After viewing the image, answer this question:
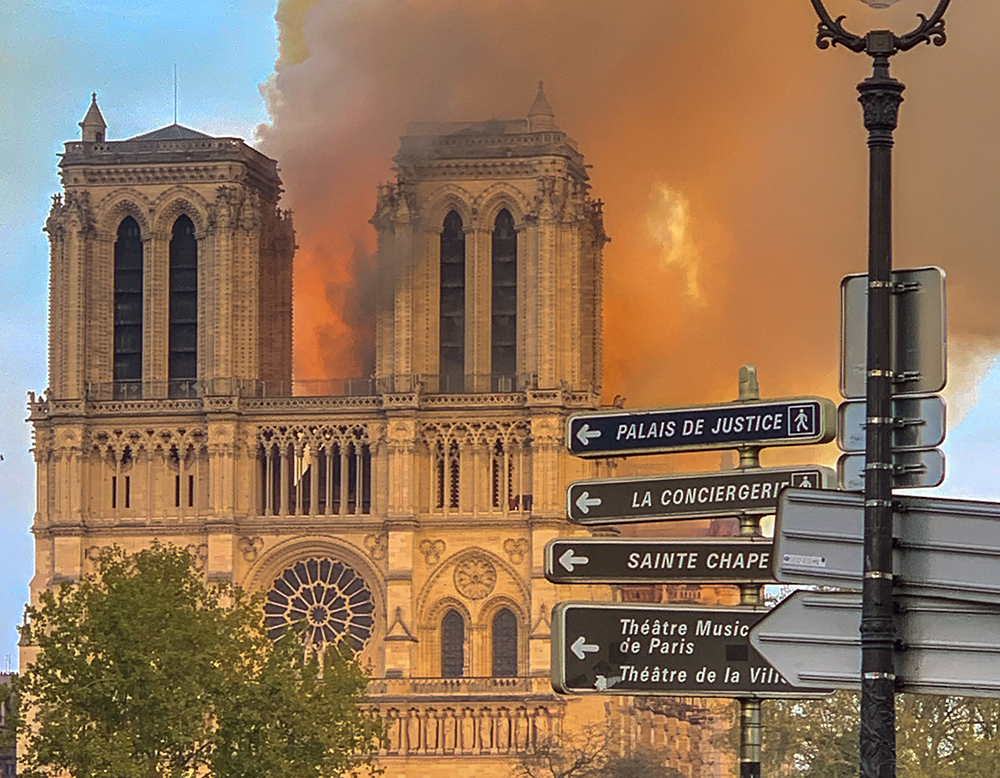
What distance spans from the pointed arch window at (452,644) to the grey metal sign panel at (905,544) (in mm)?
93070

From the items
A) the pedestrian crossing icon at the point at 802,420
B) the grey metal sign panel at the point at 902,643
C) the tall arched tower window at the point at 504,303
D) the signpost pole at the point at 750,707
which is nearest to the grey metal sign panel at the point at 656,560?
the signpost pole at the point at 750,707

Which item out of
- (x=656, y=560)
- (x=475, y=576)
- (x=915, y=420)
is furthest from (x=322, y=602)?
(x=915, y=420)

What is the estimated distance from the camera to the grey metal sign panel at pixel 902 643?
16812mm

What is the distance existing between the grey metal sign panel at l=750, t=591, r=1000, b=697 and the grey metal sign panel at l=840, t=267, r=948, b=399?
4.34 feet

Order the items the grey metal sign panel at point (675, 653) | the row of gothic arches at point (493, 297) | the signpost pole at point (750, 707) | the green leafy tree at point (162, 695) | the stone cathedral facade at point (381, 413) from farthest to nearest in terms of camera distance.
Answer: the row of gothic arches at point (493, 297) < the stone cathedral facade at point (381, 413) < the green leafy tree at point (162, 695) < the signpost pole at point (750, 707) < the grey metal sign panel at point (675, 653)

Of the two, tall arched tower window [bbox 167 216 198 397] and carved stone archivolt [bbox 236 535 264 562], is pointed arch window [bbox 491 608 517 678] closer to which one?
carved stone archivolt [bbox 236 535 264 562]

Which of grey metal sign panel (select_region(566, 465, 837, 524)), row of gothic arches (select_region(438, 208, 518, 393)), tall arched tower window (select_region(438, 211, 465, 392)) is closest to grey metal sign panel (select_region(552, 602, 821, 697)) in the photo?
grey metal sign panel (select_region(566, 465, 837, 524))

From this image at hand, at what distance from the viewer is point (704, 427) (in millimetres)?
20875

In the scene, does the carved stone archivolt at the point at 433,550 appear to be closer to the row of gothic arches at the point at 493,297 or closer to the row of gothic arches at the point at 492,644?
the row of gothic arches at the point at 492,644

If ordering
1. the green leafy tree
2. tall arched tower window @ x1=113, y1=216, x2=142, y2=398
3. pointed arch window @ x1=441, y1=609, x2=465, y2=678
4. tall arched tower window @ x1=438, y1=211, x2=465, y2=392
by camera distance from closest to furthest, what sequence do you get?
the green leafy tree
pointed arch window @ x1=441, y1=609, x2=465, y2=678
tall arched tower window @ x1=438, y1=211, x2=465, y2=392
tall arched tower window @ x1=113, y1=216, x2=142, y2=398

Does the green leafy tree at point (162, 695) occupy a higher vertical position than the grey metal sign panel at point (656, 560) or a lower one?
lower

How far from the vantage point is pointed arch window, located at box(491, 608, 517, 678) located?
359 ft

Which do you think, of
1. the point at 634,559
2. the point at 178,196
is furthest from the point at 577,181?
the point at 634,559

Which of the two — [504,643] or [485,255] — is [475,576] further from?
[485,255]
